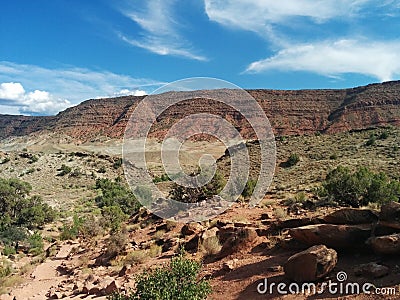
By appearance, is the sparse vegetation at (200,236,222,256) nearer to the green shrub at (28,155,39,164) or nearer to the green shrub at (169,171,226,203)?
the green shrub at (169,171,226,203)

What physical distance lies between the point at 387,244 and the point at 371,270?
2.30 feet

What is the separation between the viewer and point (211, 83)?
10.4 meters

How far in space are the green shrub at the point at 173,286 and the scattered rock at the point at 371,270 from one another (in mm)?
2977

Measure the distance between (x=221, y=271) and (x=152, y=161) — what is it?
60.8 meters

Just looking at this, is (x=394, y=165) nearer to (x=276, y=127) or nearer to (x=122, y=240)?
(x=122, y=240)

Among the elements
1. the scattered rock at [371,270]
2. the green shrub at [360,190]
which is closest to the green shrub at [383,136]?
the green shrub at [360,190]

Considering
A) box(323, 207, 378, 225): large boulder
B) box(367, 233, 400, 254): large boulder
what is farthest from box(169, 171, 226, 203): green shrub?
box(367, 233, 400, 254): large boulder

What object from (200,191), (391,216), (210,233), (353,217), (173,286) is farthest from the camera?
(200,191)

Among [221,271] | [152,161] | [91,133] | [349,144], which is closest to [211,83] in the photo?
[221,271]

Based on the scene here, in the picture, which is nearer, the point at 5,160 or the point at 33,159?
the point at 5,160

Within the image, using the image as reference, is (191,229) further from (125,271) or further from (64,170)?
(64,170)

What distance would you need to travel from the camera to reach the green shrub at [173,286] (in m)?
6.28

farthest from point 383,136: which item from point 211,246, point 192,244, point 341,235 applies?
point 341,235

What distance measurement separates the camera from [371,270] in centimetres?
671
